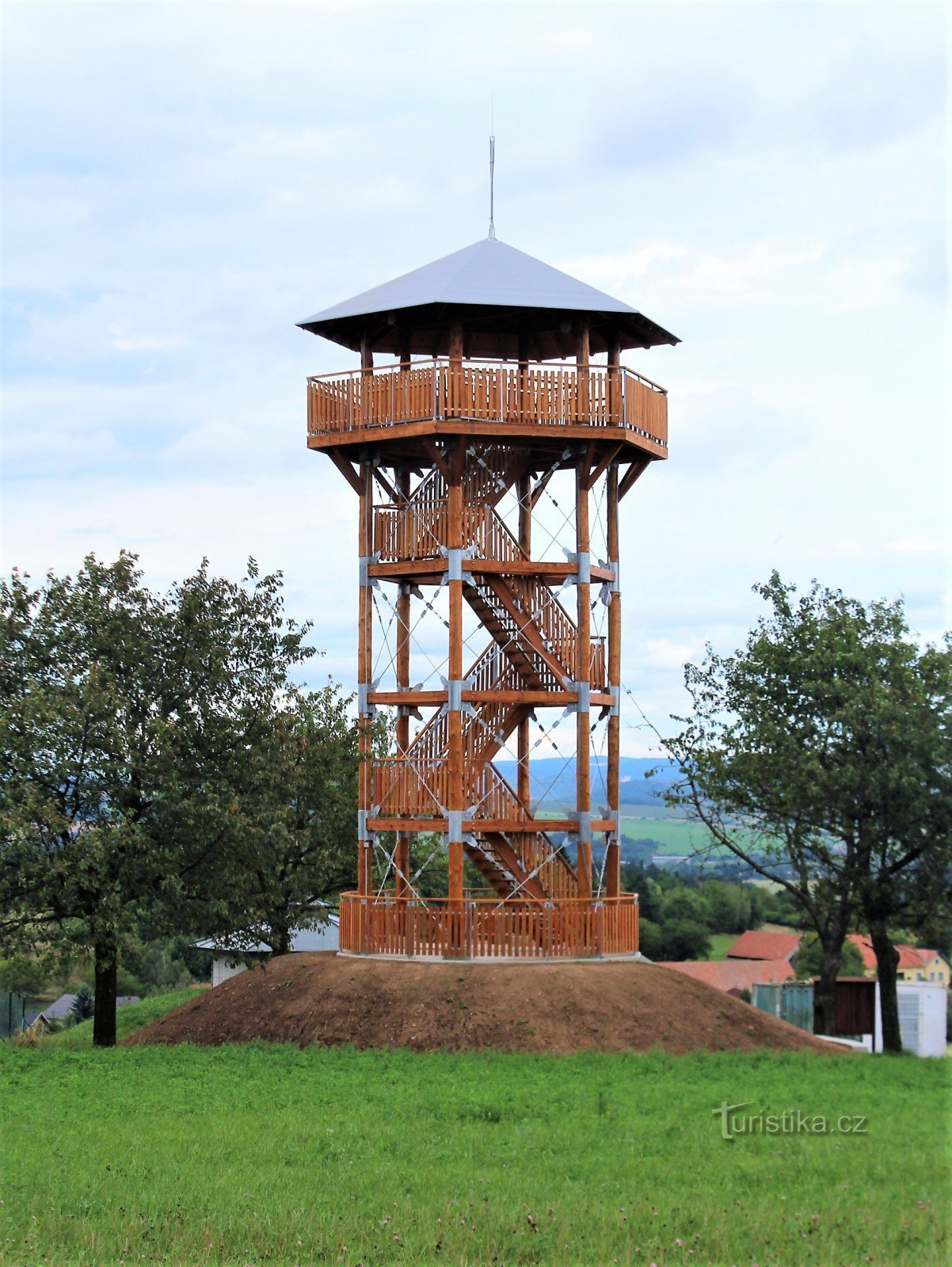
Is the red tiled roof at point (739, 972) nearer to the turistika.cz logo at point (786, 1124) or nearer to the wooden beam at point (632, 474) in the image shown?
the wooden beam at point (632, 474)

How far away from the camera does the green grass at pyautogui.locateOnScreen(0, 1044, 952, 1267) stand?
14.5 meters

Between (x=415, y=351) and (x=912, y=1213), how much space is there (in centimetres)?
2317

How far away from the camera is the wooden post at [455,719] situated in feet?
97.7

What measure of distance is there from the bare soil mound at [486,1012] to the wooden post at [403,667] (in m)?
3.35

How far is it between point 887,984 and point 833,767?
474 cm

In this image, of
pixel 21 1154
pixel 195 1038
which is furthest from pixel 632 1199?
pixel 195 1038

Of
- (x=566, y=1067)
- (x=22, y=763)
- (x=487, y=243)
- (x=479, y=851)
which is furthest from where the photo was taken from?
(x=487, y=243)

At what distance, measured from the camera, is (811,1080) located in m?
22.0

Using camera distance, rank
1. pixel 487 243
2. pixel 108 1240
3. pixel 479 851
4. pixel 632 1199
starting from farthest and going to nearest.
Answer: pixel 487 243 < pixel 479 851 < pixel 632 1199 < pixel 108 1240

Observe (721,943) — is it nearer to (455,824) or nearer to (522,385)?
(455,824)

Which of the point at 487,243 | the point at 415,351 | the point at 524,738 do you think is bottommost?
the point at 524,738

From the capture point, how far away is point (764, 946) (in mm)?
96125

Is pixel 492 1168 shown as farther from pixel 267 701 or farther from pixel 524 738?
pixel 524 738

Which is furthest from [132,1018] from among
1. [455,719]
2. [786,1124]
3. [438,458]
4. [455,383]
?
[786,1124]
